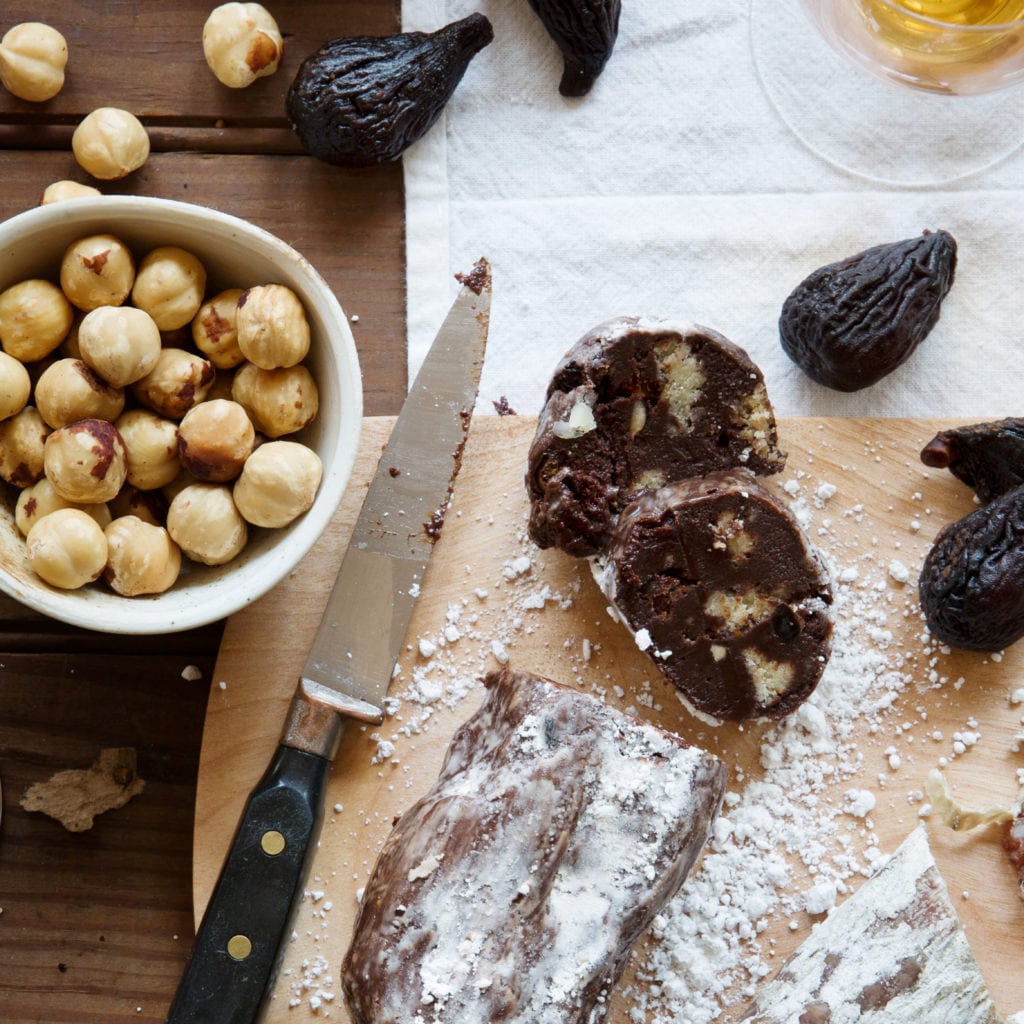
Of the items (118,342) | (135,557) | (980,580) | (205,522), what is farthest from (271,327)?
(980,580)

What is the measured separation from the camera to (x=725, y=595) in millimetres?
2285

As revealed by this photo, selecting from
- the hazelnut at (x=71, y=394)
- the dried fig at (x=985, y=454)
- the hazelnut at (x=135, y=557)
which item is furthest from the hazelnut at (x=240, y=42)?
the dried fig at (x=985, y=454)

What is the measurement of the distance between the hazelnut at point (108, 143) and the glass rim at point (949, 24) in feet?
5.07

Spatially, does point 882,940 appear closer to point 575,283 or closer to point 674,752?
point 674,752

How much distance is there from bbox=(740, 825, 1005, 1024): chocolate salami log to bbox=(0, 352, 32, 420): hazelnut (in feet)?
5.71

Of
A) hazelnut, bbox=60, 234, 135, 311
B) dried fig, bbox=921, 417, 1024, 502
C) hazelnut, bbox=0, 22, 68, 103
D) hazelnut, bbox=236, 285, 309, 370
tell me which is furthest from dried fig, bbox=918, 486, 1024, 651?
hazelnut, bbox=0, 22, 68, 103

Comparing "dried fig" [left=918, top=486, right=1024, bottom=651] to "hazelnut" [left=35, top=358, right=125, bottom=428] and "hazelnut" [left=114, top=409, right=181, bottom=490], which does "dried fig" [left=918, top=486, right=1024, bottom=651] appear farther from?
"hazelnut" [left=35, top=358, right=125, bottom=428]

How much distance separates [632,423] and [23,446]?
44.2 inches

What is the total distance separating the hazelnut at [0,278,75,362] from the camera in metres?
2.10

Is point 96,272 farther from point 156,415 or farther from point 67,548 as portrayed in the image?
point 67,548

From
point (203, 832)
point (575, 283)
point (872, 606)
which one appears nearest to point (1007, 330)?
point (872, 606)

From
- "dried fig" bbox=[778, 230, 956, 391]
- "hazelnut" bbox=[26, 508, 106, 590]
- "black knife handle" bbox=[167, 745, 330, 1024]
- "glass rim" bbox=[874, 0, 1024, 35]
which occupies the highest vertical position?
"glass rim" bbox=[874, 0, 1024, 35]

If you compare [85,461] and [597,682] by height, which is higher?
[85,461]

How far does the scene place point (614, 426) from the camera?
90.3 inches
